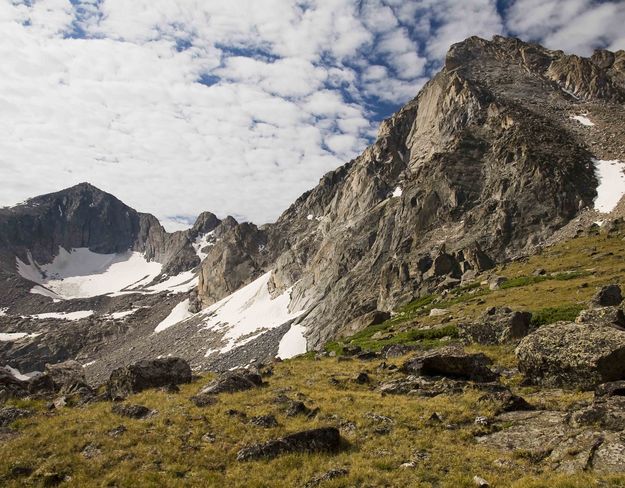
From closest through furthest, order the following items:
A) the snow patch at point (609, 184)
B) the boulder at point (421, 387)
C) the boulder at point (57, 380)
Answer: the boulder at point (421, 387) < the boulder at point (57, 380) < the snow patch at point (609, 184)

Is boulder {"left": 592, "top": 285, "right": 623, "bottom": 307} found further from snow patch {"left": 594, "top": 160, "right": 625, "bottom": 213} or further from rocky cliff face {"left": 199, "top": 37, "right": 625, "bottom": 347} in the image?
snow patch {"left": 594, "top": 160, "right": 625, "bottom": 213}

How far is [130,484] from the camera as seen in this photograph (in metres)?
13.1

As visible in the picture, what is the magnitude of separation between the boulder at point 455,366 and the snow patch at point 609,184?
77.7m

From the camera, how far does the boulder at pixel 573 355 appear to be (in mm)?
17047

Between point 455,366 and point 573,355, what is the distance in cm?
576

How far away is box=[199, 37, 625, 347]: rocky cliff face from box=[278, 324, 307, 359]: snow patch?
280 cm

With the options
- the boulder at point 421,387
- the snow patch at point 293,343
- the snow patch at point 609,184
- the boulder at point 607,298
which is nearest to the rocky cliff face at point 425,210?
the snow patch at point 293,343

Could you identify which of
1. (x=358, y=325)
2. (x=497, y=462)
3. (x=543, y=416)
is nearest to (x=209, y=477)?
(x=497, y=462)

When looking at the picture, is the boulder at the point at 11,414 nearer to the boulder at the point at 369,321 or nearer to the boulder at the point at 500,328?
the boulder at the point at 500,328

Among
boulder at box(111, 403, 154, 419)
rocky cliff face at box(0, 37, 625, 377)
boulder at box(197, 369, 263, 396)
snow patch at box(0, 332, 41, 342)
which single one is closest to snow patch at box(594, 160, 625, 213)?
rocky cliff face at box(0, 37, 625, 377)

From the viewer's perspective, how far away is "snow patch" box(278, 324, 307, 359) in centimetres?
8456

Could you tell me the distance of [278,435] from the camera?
1650 centimetres

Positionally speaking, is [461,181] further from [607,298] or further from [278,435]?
[278,435]

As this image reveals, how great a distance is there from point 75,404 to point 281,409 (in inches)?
487
